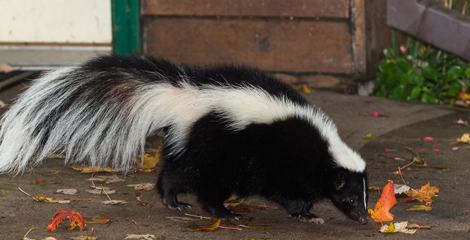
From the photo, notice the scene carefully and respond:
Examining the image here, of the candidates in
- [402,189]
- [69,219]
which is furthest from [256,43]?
[69,219]

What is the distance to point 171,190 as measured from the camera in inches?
164

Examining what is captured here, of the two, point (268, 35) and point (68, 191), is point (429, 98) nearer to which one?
point (268, 35)

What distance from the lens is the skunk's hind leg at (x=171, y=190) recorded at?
415cm

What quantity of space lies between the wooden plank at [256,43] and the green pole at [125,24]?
13cm

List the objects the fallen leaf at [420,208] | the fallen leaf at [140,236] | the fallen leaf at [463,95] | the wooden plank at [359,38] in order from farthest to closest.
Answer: the fallen leaf at [463,95] → the wooden plank at [359,38] → the fallen leaf at [420,208] → the fallen leaf at [140,236]

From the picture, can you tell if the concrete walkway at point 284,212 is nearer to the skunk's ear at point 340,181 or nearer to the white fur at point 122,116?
the skunk's ear at point 340,181

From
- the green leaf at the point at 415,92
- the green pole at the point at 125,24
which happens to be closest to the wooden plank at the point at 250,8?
the green pole at the point at 125,24

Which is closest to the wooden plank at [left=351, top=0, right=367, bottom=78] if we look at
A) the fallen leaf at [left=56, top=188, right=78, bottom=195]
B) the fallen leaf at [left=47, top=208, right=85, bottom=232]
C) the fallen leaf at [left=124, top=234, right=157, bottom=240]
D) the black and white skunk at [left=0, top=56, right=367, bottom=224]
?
the black and white skunk at [left=0, top=56, right=367, bottom=224]

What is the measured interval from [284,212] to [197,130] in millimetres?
812

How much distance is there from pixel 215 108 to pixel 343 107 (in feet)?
9.94

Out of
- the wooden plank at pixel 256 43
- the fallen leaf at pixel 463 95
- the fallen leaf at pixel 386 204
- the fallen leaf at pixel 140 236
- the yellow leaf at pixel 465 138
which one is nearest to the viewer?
the fallen leaf at pixel 140 236

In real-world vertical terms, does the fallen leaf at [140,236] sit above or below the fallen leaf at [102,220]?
above

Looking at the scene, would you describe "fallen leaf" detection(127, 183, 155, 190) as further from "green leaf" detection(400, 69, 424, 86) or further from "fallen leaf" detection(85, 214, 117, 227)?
"green leaf" detection(400, 69, 424, 86)

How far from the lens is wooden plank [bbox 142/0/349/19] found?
702cm
